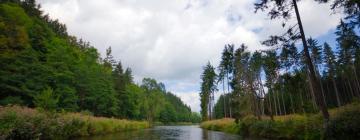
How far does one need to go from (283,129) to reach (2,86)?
26869 mm

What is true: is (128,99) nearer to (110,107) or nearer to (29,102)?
(110,107)

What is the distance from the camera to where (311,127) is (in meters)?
15.1

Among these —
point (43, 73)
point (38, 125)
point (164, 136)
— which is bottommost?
point (164, 136)

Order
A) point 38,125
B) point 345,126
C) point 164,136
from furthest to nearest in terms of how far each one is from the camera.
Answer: point 164,136
point 38,125
point 345,126

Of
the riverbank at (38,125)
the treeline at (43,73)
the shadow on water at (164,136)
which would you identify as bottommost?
the shadow on water at (164,136)

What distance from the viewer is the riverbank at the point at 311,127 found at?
11572 mm

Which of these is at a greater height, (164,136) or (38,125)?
(38,125)

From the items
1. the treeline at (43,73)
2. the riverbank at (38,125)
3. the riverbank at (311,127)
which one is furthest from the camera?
the treeline at (43,73)

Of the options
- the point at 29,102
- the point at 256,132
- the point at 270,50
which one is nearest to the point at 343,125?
the point at 270,50

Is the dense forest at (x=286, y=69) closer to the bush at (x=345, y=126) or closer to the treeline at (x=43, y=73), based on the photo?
Result: the bush at (x=345, y=126)

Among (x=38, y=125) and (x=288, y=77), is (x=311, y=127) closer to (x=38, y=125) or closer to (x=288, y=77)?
(x=288, y=77)

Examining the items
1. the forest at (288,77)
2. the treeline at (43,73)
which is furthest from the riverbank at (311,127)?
the treeline at (43,73)

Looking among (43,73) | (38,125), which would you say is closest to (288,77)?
(38,125)

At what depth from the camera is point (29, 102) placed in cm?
2992
